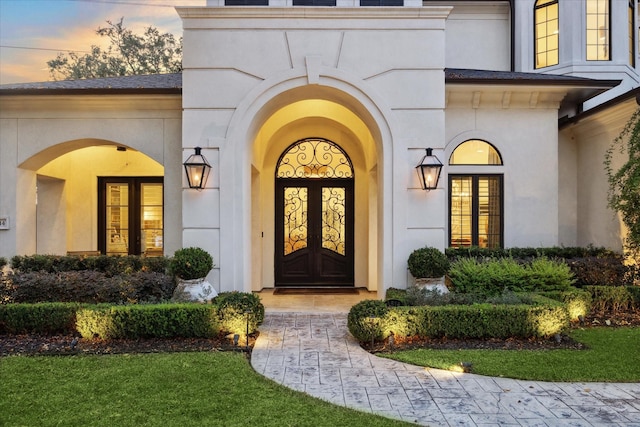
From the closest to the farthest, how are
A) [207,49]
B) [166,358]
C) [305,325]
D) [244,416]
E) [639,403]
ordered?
1. [244,416]
2. [639,403]
3. [166,358]
4. [305,325]
5. [207,49]

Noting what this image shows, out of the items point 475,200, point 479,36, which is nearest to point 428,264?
point 475,200

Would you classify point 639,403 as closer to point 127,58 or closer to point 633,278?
point 633,278

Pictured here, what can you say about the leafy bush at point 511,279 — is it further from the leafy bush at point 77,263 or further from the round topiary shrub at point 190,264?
the leafy bush at point 77,263

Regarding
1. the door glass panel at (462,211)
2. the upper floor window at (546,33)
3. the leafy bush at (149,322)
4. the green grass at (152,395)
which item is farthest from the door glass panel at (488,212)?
the green grass at (152,395)

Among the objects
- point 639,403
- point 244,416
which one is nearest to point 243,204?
point 244,416

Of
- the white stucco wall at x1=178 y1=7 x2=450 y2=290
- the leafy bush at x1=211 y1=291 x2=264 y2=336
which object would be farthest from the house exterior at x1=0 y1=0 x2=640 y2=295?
the leafy bush at x1=211 y1=291 x2=264 y2=336

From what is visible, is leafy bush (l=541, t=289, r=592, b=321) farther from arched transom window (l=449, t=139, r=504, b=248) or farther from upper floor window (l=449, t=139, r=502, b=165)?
upper floor window (l=449, t=139, r=502, b=165)

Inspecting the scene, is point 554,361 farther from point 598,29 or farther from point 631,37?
point 631,37

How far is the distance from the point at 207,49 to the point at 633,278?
9338 millimetres

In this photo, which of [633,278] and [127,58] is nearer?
[633,278]

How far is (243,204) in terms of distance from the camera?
8258 mm

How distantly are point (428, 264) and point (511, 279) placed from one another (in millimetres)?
1576

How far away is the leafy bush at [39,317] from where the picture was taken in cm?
648

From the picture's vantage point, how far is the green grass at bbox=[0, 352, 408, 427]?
13.0 ft
